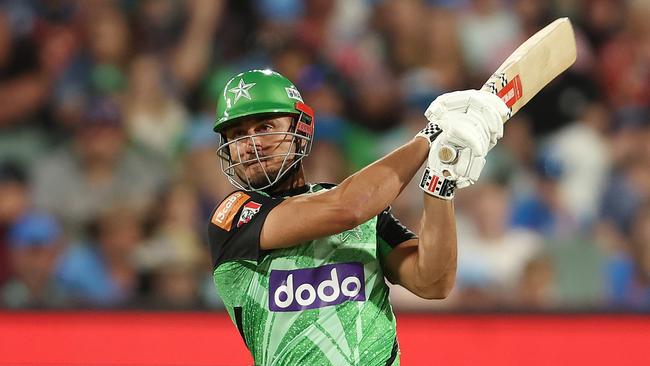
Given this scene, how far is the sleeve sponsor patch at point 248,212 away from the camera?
3.21 metres

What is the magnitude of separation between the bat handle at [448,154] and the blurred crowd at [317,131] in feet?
11.1

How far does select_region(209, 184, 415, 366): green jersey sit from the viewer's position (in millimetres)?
3166

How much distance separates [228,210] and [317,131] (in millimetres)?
3872

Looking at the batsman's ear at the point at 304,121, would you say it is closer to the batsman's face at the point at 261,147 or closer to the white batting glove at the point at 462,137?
the batsman's face at the point at 261,147

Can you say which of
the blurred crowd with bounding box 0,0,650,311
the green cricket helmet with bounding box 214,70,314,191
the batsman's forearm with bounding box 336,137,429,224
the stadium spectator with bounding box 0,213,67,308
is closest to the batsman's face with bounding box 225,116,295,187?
the green cricket helmet with bounding box 214,70,314,191

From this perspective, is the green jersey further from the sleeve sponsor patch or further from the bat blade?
the bat blade

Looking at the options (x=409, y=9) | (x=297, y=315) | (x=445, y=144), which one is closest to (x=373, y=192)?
(x=445, y=144)

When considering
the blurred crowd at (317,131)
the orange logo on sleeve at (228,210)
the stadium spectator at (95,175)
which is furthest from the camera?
the stadium spectator at (95,175)

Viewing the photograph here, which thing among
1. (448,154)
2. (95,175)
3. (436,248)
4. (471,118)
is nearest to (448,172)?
(448,154)

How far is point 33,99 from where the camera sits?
297 inches

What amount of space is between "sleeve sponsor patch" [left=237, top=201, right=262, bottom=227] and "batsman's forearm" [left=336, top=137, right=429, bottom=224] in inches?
11.9

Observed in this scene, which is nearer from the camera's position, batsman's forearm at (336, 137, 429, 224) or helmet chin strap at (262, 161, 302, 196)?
batsman's forearm at (336, 137, 429, 224)

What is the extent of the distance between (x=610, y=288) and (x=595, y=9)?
2183 mm

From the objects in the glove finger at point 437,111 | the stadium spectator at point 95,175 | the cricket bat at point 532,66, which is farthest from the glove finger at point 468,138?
the stadium spectator at point 95,175
